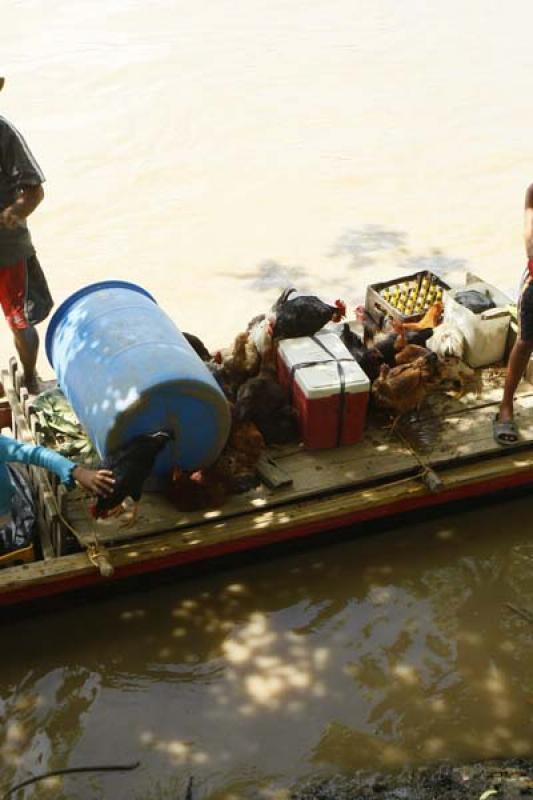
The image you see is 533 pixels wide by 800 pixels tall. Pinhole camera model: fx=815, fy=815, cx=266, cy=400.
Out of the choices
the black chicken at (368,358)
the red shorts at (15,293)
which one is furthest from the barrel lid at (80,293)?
the black chicken at (368,358)

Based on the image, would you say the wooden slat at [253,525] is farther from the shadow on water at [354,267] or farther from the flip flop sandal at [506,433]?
the shadow on water at [354,267]

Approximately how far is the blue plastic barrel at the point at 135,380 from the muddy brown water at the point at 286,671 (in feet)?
3.77

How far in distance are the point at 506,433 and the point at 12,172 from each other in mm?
4190

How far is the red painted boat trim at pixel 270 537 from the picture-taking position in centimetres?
527

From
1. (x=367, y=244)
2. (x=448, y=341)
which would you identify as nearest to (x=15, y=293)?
(x=448, y=341)

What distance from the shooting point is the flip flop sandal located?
6.25 metres

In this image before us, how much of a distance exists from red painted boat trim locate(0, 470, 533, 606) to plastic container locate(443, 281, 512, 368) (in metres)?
1.18

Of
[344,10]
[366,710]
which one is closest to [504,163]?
[344,10]

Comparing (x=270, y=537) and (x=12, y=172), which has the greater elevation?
(x=12, y=172)

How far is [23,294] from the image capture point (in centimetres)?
659

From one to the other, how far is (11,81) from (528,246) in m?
12.5

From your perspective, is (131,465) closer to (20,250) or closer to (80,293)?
(80,293)

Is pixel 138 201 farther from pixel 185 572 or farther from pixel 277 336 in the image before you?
pixel 185 572

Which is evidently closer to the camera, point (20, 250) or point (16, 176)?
point (16, 176)
